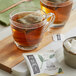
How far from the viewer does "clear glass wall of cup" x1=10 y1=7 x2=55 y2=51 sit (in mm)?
930

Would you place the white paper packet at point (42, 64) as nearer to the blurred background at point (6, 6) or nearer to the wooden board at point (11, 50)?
the wooden board at point (11, 50)

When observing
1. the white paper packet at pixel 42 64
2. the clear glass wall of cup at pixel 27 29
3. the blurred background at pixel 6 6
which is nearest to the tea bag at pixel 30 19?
the clear glass wall of cup at pixel 27 29

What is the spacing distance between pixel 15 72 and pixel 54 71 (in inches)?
5.2

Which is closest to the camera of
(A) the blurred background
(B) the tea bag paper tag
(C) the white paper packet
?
(C) the white paper packet

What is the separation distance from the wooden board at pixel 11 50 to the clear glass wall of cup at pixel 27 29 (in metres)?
0.03

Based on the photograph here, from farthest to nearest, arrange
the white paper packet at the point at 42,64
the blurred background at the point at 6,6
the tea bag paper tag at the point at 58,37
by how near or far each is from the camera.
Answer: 1. the blurred background at the point at 6,6
2. the tea bag paper tag at the point at 58,37
3. the white paper packet at the point at 42,64

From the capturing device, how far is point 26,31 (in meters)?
0.93

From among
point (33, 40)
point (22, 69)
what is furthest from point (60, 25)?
point (22, 69)

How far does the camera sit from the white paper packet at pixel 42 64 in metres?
0.87

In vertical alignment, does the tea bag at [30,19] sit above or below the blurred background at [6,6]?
above

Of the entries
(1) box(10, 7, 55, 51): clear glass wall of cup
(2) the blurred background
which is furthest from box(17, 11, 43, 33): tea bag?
(2) the blurred background

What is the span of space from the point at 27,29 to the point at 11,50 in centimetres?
11

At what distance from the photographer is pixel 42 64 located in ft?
2.95

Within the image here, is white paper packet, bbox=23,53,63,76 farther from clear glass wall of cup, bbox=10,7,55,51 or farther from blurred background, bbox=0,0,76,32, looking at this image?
blurred background, bbox=0,0,76,32
